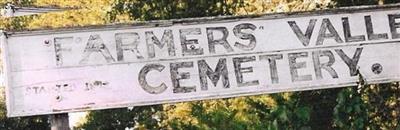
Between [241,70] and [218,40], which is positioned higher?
[218,40]

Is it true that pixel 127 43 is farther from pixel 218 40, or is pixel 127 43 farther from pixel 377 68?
pixel 377 68

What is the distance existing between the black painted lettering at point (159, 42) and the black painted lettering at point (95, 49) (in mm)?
290

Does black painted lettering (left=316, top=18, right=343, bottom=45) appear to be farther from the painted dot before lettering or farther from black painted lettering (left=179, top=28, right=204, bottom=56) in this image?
black painted lettering (left=179, top=28, right=204, bottom=56)

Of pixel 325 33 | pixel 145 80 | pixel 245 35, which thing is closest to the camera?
pixel 145 80

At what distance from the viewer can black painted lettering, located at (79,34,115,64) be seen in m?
4.40

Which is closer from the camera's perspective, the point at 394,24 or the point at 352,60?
the point at 352,60

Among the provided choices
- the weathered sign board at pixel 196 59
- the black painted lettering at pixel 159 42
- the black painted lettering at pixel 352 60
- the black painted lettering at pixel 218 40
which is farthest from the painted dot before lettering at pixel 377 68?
the black painted lettering at pixel 159 42

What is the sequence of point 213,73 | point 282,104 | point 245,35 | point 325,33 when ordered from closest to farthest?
point 213,73 < point 245,35 < point 325,33 < point 282,104

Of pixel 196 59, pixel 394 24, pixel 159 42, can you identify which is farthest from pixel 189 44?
pixel 394 24

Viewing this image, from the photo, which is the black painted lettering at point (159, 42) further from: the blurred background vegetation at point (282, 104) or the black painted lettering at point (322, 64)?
the black painted lettering at point (322, 64)

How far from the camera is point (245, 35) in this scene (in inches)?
181

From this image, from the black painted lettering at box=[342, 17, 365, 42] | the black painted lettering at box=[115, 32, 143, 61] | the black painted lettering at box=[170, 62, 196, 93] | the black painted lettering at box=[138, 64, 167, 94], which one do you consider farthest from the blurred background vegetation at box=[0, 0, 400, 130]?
the black painted lettering at box=[170, 62, 196, 93]

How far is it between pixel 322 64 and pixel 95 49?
5.63ft

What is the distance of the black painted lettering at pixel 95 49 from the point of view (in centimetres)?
440
